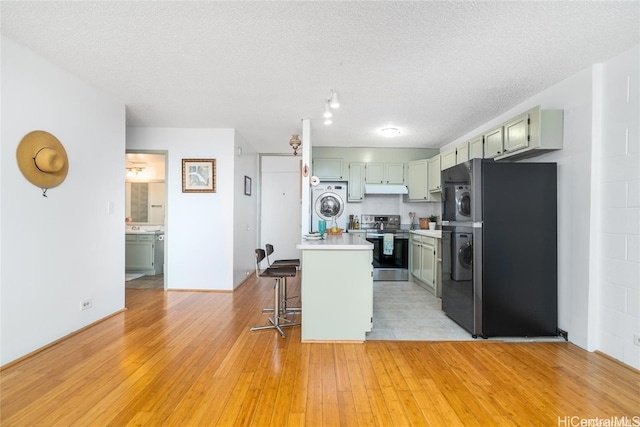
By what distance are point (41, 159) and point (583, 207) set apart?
15.2 feet

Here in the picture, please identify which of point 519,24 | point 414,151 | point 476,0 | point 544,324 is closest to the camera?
point 476,0

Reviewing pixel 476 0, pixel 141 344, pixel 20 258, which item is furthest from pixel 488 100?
pixel 20 258

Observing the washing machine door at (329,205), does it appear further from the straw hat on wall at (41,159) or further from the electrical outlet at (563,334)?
the straw hat on wall at (41,159)

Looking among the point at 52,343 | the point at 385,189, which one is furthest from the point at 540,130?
the point at 52,343

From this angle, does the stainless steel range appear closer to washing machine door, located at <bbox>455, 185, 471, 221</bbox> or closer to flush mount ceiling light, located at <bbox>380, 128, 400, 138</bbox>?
flush mount ceiling light, located at <bbox>380, 128, 400, 138</bbox>

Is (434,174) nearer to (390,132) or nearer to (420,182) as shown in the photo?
(420,182)

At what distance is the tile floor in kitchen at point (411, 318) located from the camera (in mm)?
2846

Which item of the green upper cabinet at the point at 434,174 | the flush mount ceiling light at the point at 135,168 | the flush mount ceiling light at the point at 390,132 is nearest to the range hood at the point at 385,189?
the green upper cabinet at the point at 434,174

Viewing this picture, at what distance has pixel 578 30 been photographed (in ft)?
6.51

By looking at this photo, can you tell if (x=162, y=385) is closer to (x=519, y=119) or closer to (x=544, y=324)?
(x=544, y=324)

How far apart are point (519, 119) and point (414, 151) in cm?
260

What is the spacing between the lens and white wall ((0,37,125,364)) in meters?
2.21

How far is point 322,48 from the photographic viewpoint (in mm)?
2205

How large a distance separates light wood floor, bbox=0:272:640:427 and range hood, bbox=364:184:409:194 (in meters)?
3.02
